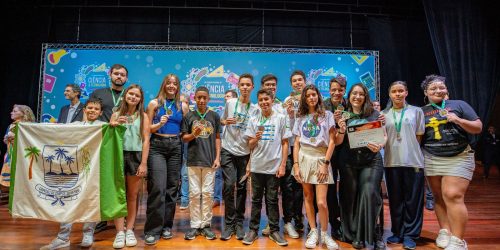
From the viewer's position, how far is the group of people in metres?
2.77

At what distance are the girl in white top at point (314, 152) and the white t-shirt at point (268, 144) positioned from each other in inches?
6.2

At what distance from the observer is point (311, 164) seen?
110 inches

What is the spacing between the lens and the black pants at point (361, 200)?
2.75m

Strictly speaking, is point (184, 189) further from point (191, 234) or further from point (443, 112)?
point (443, 112)

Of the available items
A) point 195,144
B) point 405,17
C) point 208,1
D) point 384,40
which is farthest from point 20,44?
point 405,17

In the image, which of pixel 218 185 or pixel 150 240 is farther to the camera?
pixel 218 185

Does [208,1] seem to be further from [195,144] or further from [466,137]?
[466,137]

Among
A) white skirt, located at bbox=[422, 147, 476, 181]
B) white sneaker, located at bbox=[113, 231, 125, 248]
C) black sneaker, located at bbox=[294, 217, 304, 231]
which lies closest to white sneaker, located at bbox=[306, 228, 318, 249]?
black sneaker, located at bbox=[294, 217, 304, 231]

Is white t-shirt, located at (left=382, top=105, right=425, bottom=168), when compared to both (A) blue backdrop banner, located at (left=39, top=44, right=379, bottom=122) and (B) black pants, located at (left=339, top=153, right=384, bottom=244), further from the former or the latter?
(A) blue backdrop banner, located at (left=39, top=44, right=379, bottom=122)

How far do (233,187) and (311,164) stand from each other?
836 mm

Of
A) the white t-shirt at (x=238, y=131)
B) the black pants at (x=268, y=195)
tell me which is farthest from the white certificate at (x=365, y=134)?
the white t-shirt at (x=238, y=131)

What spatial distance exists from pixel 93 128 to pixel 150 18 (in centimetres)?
564

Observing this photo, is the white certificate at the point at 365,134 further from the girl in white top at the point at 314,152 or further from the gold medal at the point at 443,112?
the gold medal at the point at 443,112

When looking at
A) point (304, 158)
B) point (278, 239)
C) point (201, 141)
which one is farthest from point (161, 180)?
point (304, 158)
